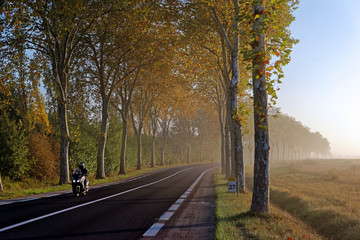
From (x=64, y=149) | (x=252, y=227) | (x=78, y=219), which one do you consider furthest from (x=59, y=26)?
(x=252, y=227)

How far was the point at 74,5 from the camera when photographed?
13.9 meters

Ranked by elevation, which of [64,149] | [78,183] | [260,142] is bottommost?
[78,183]

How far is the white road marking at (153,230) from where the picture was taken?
18.1ft

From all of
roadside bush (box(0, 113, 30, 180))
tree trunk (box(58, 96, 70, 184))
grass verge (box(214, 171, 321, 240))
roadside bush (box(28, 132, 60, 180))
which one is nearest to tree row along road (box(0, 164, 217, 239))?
grass verge (box(214, 171, 321, 240))

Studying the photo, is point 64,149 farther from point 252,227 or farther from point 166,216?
point 252,227

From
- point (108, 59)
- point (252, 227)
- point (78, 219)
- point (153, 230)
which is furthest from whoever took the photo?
point (108, 59)

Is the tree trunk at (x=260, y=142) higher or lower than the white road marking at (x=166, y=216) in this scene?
higher

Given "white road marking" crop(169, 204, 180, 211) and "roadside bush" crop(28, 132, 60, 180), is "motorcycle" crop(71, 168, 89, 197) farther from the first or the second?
"roadside bush" crop(28, 132, 60, 180)

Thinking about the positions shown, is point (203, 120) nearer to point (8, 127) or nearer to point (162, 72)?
point (162, 72)

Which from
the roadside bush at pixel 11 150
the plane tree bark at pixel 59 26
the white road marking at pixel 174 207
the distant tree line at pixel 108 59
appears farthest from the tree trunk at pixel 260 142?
the roadside bush at pixel 11 150

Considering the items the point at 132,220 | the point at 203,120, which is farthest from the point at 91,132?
the point at 203,120

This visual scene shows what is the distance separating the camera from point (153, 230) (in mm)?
5875

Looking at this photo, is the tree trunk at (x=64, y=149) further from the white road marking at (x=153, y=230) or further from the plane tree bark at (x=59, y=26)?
the white road marking at (x=153, y=230)

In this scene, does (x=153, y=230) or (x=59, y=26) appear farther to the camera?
(x=59, y=26)
